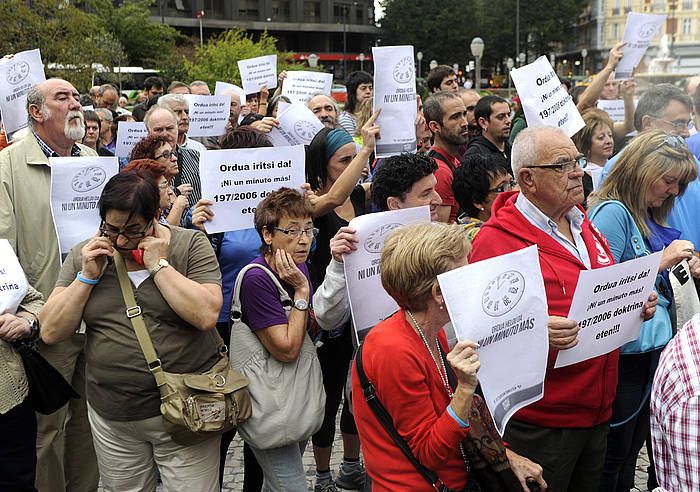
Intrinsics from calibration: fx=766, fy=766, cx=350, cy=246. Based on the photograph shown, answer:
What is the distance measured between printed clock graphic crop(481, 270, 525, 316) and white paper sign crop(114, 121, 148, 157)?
16.2ft

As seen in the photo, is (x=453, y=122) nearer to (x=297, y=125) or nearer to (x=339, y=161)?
(x=297, y=125)

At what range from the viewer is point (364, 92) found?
26.0 feet

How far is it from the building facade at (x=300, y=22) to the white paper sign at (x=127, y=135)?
243 feet

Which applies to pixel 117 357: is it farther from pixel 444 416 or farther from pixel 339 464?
pixel 339 464

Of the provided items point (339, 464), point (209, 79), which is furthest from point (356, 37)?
point (339, 464)

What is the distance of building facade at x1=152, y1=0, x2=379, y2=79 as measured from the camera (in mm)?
80562

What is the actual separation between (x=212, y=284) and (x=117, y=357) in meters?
0.51

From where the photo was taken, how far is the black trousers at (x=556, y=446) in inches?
127

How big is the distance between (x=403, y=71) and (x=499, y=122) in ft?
3.54

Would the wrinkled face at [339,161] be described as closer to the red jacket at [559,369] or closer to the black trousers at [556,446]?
the red jacket at [559,369]

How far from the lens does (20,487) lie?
12.0ft

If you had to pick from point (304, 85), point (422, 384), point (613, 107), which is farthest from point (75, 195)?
point (613, 107)

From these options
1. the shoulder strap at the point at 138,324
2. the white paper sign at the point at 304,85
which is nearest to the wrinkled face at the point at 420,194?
the shoulder strap at the point at 138,324

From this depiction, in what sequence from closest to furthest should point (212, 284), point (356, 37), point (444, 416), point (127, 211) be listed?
point (444, 416) → point (127, 211) → point (212, 284) → point (356, 37)
